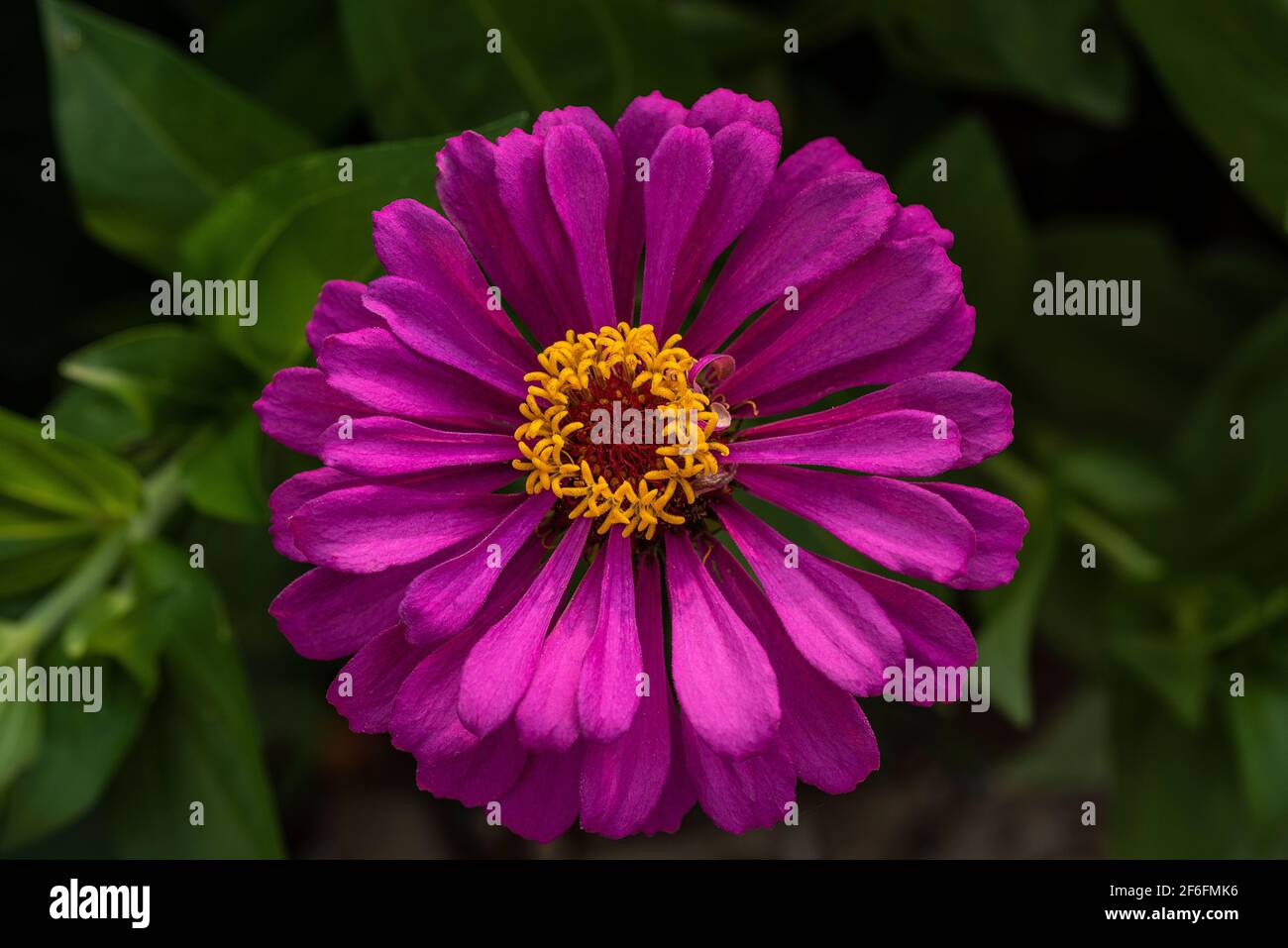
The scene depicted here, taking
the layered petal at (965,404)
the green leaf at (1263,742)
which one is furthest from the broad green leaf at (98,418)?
the green leaf at (1263,742)

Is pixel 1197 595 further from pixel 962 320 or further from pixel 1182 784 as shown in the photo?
pixel 962 320

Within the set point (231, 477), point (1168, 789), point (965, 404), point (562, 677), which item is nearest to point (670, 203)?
point (965, 404)

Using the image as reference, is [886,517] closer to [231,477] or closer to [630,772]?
[630,772]

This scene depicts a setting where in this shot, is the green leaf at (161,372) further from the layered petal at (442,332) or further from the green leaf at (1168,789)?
the green leaf at (1168,789)

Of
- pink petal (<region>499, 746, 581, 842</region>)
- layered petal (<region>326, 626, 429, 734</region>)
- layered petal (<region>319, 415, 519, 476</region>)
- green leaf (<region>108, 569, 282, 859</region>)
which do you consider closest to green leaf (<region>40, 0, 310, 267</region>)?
green leaf (<region>108, 569, 282, 859</region>)

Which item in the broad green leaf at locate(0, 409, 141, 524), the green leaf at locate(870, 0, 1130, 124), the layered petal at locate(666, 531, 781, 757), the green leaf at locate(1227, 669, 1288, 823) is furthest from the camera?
the green leaf at locate(870, 0, 1130, 124)

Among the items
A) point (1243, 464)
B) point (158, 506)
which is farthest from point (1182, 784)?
point (158, 506)

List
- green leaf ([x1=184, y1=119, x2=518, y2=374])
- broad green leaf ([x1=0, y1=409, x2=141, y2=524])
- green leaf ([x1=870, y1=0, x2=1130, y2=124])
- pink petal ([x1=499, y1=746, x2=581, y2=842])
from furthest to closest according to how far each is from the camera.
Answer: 1. green leaf ([x1=870, y1=0, x2=1130, y2=124])
2. broad green leaf ([x1=0, y1=409, x2=141, y2=524])
3. green leaf ([x1=184, y1=119, x2=518, y2=374])
4. pink petal ([x1=499, y1=746, x2=581, y2=842])

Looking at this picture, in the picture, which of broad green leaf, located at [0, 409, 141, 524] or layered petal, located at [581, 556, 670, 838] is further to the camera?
broad green leaf, located at [0, 409, 141, 524]

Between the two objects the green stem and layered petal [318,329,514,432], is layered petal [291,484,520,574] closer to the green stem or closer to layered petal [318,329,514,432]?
layered petal [318,329,514,432]
